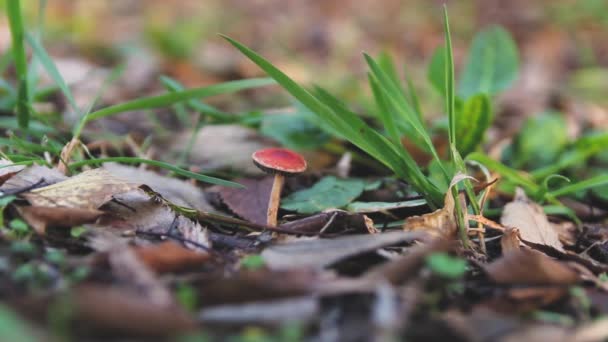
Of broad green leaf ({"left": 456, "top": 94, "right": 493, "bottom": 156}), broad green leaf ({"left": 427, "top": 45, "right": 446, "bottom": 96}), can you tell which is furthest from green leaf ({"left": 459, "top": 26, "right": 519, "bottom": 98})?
broad green leaf ({"left": 456, "top": 94, "right": 493, "bottom": 156})

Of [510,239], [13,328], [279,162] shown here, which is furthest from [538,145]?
[13,328]

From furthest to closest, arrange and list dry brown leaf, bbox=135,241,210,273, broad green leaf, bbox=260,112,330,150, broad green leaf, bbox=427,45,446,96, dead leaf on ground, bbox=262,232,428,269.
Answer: broad green leaf, bbox=427,45,446,96, broad green leaf, bbox=260,112,330,150, dead leaf on ground, bbox=262,232,428,269, dry brown leaf, bbox=135,241,210,273

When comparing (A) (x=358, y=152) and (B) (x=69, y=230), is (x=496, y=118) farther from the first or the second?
(B) (x=69, y=230)

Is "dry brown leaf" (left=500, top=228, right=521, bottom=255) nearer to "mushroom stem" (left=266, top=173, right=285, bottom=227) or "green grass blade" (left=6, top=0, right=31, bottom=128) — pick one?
"mushroom stem" (left=266, top=173, right=285, bottom=227)

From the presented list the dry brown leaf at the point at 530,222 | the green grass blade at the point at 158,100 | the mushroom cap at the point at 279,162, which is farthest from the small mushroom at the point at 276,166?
the dry brown leaf at the point at 530,222

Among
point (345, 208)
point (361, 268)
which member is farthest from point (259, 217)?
point (361, 268)

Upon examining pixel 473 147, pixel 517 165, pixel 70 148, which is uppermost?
pixel 70 148

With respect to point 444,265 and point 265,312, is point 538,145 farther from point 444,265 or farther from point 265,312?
point 265,312

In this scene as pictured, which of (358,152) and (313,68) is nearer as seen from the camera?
(358,152)
